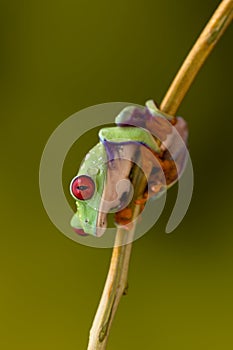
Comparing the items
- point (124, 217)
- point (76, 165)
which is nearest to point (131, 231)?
point (124, 217)

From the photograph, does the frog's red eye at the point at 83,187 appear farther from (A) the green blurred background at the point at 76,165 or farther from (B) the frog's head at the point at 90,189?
(A) the green blurred background at the point at 76,165

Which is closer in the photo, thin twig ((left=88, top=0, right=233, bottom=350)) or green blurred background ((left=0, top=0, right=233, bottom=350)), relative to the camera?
thin twig ((left=88, top=0, right=233, bottom=350))

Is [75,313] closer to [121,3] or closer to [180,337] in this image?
[180,337]

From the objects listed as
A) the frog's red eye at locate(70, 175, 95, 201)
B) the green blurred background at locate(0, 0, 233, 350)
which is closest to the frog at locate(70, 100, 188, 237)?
the frog's red eye at locate(70, 175, 95, 201)

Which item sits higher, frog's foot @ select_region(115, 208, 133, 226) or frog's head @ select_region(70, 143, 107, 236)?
frog's head @ select_region(70, 143, 107, 236)

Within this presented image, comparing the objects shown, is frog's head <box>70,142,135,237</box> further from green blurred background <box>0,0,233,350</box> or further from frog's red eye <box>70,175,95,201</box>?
green blurred background <box>0,0,233,350</box>

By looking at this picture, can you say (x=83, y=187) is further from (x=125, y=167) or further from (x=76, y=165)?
(x=76, y=165)
